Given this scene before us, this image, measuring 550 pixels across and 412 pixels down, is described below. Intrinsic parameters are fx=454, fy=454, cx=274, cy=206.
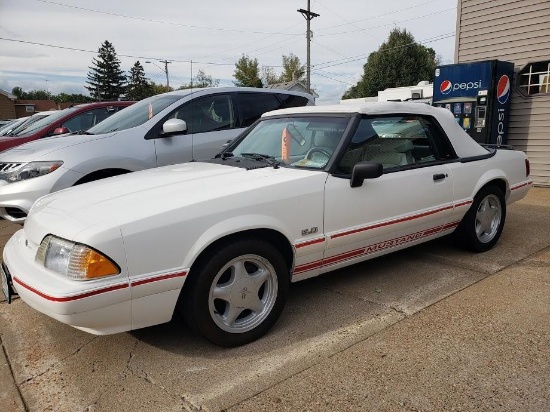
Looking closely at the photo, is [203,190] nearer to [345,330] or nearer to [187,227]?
[187,227]

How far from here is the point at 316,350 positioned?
280 cm

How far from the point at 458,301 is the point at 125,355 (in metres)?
2.40

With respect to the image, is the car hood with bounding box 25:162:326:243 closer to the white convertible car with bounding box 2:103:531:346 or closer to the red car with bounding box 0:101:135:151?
the white convertible car with bounding box 2:103:531:346

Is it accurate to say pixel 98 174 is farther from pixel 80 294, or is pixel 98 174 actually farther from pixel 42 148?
pixel 80 294

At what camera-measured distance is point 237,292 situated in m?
2.82

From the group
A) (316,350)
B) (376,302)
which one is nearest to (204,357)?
(316,350)

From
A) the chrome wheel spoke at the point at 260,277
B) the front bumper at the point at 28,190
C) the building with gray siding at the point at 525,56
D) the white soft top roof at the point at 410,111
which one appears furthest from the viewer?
the building with gray siding at the point at 525,56

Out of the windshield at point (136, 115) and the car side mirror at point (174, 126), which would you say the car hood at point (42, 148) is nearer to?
the windshield at point (136, 115)

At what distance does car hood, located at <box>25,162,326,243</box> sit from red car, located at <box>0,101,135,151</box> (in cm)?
429

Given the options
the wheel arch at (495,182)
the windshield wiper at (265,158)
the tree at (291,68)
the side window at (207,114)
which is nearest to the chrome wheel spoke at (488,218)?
the wheel arch at (495,182)

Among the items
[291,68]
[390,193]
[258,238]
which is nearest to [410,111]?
[390,193]

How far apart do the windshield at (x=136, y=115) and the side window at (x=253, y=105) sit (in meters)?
0.86

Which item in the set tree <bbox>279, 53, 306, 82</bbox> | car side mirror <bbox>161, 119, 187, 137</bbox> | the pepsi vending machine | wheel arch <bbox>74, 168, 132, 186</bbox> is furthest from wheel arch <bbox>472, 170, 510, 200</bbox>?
tree <bbox>279, 53, 306, 82</bbox>

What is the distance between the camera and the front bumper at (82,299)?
2.33m
